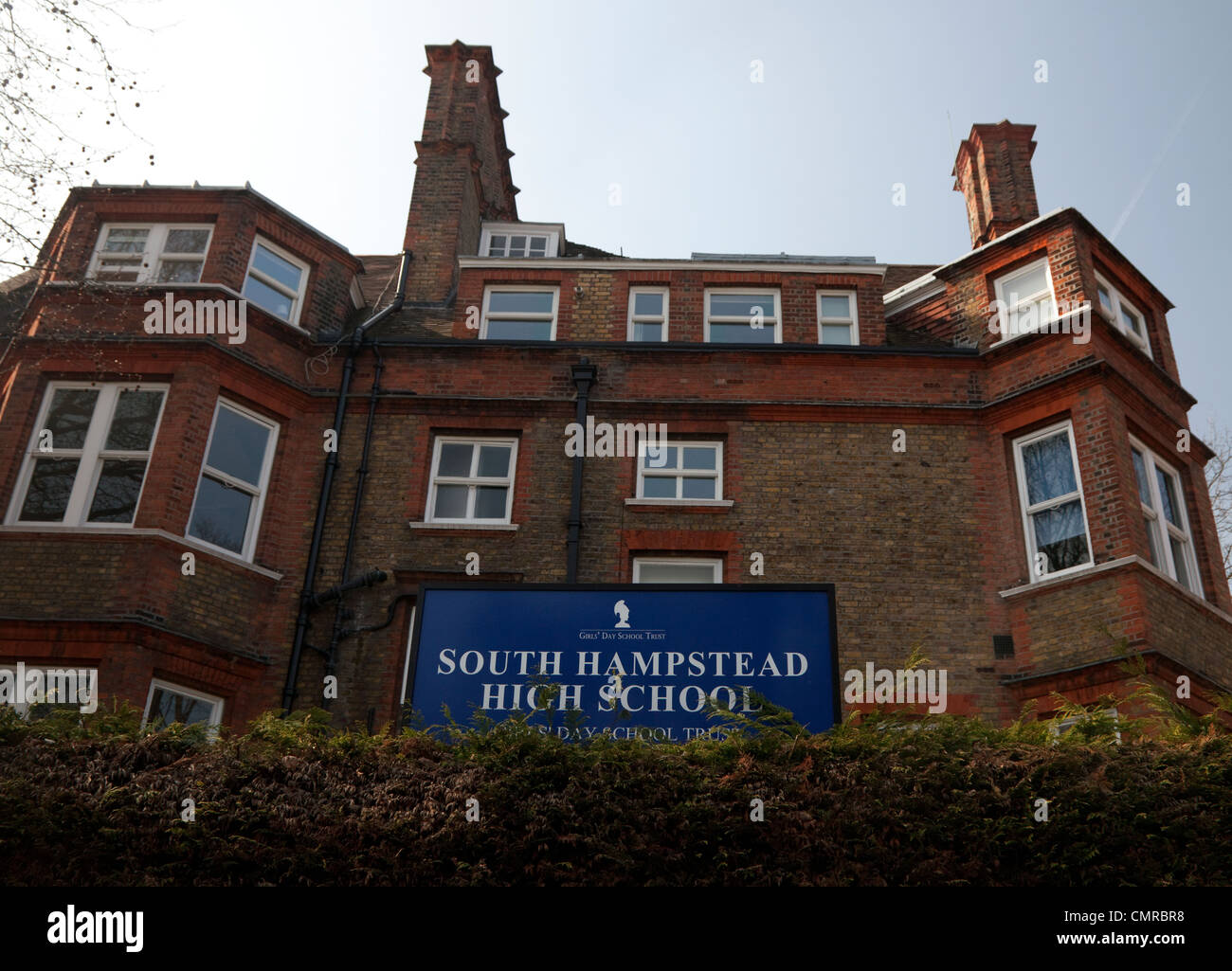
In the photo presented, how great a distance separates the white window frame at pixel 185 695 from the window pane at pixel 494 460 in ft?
16.3

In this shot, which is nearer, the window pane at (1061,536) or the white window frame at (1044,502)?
the white window frame at (1044,502)

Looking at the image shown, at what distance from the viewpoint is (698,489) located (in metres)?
16.2

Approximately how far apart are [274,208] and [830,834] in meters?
14.3

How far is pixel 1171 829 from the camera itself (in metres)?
6.88

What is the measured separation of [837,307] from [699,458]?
13.0ft

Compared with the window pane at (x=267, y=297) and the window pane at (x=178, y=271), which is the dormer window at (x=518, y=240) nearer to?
the window pane at (x=267, y=297)

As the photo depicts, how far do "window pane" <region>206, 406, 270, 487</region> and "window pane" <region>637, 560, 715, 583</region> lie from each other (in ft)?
19.2

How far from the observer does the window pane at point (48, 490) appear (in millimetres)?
14547

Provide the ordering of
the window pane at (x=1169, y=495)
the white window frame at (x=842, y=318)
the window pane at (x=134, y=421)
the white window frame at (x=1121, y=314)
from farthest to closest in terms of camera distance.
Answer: the white window frame at (x=842, y=318)
the white window frame at (x=1121, y=314)
the window pane at (x=1169, y=495)
the window pane at (x=134, y=421)

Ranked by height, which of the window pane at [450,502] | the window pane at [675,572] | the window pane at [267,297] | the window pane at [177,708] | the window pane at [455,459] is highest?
the window pane at [267,297]

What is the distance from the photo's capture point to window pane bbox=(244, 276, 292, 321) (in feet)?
55.7

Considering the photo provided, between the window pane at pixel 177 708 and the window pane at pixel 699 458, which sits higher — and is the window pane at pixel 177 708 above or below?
below

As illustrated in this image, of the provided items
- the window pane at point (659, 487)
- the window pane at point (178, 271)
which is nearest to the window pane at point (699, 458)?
the window pane at point (659, 487)
